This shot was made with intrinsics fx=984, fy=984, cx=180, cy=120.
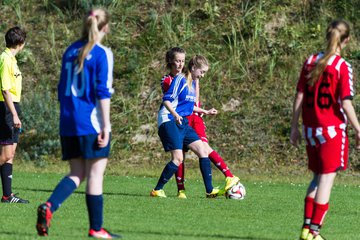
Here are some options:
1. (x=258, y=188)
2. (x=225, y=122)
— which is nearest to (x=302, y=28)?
(x=225, y=122)

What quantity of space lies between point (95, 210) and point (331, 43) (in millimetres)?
2448

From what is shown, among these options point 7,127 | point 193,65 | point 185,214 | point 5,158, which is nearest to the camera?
point 185,214

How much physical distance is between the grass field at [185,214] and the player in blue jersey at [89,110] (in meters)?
0.32

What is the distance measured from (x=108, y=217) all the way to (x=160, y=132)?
8.99 feet

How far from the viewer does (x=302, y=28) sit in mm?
22203

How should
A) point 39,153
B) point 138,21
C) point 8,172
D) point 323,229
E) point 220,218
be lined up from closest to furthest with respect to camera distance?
point 323,229
point 220,218
point 8,172
point 39,153
point 138,21

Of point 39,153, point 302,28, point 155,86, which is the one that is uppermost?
point 302,28

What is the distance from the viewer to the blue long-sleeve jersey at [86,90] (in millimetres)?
7871

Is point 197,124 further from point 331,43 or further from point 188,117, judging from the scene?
point 331,43

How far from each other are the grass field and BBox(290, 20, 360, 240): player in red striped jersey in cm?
73

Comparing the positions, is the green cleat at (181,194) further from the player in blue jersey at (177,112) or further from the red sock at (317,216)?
the red sock at (317,216)

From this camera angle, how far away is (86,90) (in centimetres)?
793

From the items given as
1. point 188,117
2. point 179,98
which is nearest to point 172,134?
point 179,98

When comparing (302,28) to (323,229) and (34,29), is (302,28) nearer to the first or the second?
(34,29)
